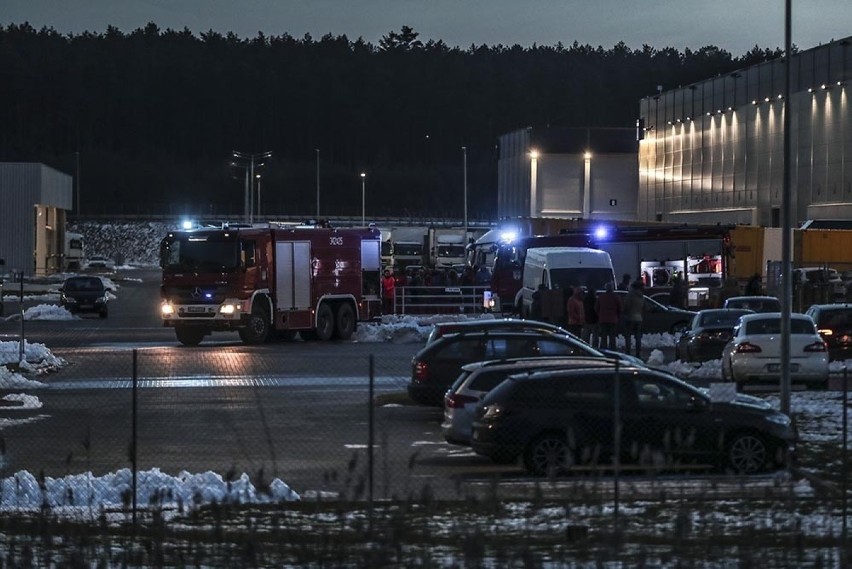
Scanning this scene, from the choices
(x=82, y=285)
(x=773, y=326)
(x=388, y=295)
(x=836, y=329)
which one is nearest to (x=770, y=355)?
(x=773, y=326)

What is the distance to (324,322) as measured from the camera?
44531 mm

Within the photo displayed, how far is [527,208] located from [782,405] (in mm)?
75244

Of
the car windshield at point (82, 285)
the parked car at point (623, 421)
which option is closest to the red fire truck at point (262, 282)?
the car windshield at point (82, 285)

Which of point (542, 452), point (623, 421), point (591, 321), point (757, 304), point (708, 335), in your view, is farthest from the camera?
point (757, 304)

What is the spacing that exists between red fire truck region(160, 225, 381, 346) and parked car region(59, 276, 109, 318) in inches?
626

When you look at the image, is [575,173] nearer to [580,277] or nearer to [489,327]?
[580,277]

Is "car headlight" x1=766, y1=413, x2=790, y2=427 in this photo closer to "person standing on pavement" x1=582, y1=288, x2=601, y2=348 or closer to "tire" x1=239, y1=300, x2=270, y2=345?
"person standing on pavement" x1=582, y1=288, x2=601, y2=348

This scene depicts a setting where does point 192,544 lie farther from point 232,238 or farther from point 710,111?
point 710,111

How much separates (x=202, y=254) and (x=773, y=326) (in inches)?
678

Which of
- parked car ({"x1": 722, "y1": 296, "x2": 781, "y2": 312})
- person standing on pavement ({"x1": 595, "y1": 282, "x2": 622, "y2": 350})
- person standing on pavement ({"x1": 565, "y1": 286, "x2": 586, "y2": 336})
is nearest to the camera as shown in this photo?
person standing on pavement ({"x1": 595, "y1": 282, "x2": 622, "y2": 350})

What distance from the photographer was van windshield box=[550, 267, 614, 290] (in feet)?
150

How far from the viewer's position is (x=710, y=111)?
3519 inches

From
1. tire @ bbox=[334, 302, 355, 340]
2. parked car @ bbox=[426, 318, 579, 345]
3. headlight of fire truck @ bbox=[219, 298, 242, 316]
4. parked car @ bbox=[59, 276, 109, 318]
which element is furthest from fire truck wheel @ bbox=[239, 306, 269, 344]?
parked car @ bbox=[59, 276, 109, 318]

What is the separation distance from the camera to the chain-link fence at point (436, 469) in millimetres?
11609
